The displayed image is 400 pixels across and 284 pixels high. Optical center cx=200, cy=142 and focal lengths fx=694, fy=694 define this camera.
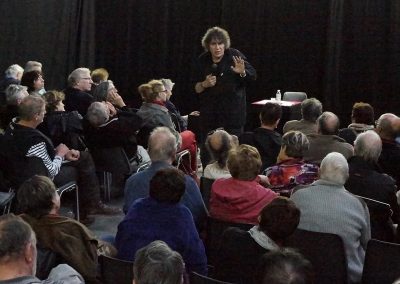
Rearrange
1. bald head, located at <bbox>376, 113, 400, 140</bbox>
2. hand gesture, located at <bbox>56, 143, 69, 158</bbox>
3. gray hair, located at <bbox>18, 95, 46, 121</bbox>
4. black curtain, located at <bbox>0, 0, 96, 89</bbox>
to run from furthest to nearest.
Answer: black curtain, located at <bbox>0, 0, 96, 89</bbox> → hand gesture, located at <bbox>56, 143, 69, 158</bbox> → bald head, located at <bbox>376, 113, 400, 140</bbox> → gray hair, located at <bbox>18, 95, 46, 121</bbox>

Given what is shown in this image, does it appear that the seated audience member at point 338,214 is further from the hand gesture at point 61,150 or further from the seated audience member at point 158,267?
the hand gesture at point 61,150

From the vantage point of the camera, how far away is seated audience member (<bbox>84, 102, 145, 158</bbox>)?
591cm

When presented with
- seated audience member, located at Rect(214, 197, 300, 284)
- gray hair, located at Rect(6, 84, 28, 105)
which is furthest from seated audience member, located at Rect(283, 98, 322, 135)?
seated audience member, located at Rect(214, 197, 300, 284)

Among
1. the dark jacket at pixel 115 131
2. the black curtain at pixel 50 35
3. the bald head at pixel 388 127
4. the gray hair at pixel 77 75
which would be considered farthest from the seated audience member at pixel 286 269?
the black curtain at pixel 50 35

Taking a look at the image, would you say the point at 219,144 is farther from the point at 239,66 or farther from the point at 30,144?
the point at 239,66

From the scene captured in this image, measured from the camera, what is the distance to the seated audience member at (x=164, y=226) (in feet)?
11.2

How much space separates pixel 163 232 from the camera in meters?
3.41

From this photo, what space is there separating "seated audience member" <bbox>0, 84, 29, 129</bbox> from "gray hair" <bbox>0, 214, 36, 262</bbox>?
331 centimetres

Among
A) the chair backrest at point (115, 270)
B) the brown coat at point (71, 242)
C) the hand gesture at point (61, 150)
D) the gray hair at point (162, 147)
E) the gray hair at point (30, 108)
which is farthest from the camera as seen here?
the hand gesture at point (61, 150)

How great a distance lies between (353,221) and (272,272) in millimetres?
1474

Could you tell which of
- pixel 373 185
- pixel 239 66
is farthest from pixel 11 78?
pixel 373 185

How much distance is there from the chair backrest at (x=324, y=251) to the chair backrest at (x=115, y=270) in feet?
2.75

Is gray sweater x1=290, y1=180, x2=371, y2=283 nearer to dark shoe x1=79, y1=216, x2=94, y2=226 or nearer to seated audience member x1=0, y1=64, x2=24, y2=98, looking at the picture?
dark shoe x1=79, y1=216, x2=94, y2=226

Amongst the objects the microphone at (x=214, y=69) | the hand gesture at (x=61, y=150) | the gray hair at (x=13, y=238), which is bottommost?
the hand gesture at (x=61, y=150)
